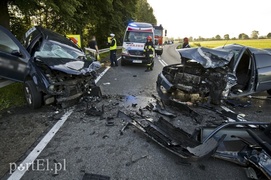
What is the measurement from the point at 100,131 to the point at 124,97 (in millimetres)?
2570

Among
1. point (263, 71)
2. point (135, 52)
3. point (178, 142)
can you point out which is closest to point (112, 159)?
point (178, 142)

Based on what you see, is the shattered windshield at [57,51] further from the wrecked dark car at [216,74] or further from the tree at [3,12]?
the tree at [3,12]

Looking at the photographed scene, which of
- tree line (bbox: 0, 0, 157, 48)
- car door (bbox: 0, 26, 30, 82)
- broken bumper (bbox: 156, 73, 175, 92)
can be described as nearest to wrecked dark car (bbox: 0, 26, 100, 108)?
car door (bbox: 0, 26, 30, 82)

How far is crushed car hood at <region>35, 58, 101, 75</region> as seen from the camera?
5167mm

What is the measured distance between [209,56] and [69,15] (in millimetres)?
7979

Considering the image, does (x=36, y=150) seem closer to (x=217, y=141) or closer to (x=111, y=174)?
(x=111, y=174)

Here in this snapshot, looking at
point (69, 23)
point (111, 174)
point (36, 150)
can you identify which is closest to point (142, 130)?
point (111, 174)

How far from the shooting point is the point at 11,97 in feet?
20.4

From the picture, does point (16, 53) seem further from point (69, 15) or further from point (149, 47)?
point (149, 47)

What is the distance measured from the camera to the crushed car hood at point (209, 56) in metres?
5.68

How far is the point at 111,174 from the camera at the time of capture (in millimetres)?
2842

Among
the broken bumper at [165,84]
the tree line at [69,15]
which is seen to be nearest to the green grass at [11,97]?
the tree line at [69,15]

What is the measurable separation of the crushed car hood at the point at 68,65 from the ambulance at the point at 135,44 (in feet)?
24.2

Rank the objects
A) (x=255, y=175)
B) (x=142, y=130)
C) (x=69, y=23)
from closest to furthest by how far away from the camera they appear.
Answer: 1. (x=255, y=175)
2. (x=142, y=130)
3. (x=69, y=23)
